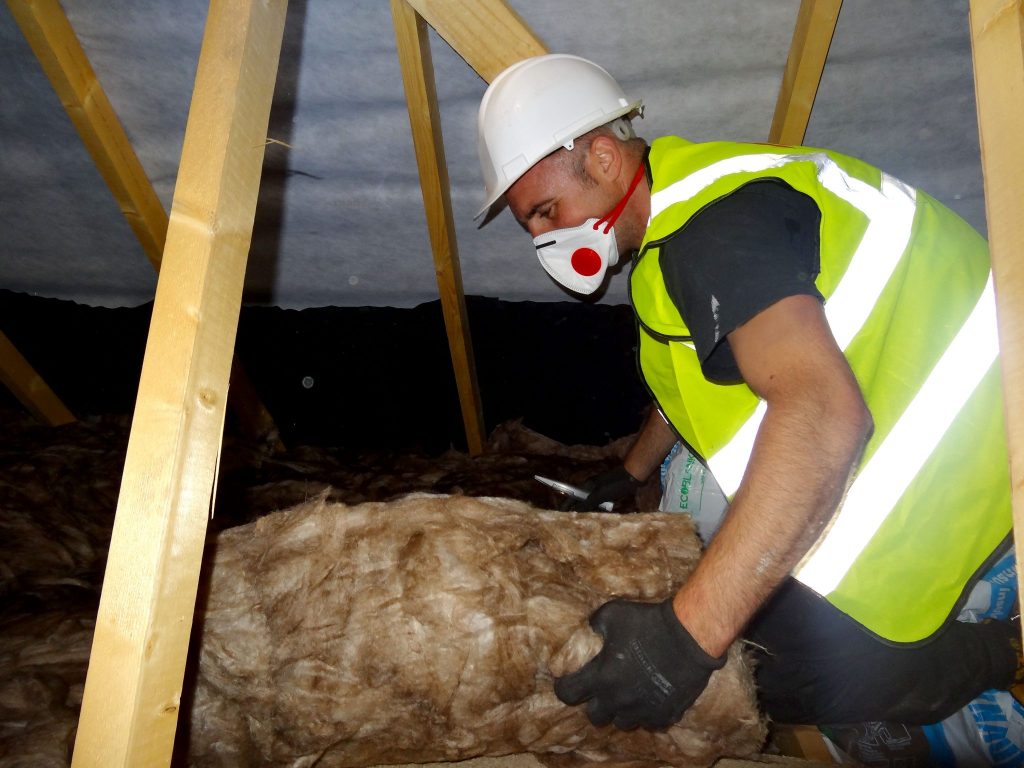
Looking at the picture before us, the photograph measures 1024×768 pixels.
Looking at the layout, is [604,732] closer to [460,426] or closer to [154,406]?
[154,406]

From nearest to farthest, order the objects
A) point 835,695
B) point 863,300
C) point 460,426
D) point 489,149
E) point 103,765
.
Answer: point 103,765 < point 863,300 < point 835,695 < point 489,149 < point 460,426

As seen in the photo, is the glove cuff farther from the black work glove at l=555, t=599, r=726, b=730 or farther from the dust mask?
the dust mask

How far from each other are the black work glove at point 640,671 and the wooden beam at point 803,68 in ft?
5.30

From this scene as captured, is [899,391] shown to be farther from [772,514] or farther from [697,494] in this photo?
[697,494]

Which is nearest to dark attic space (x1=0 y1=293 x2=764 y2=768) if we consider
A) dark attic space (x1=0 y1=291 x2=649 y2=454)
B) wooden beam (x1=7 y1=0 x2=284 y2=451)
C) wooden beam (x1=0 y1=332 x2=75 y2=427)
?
wooden beam (x1=7 y1=0 x2=284 y2=451)

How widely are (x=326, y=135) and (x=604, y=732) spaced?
2.18m

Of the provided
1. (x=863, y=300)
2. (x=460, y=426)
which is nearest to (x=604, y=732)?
(x=863, y=300)

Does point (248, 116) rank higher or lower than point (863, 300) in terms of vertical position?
higher

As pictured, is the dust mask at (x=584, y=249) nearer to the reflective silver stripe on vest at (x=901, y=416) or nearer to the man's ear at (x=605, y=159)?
the man's ear at (x=605, y=159)

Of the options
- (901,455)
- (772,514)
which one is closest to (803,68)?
(901,455)

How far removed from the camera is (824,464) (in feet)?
3.56

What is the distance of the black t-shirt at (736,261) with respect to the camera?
3.78 ft

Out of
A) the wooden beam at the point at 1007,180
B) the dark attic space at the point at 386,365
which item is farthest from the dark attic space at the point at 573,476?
the dark attic space at the point at 386,365

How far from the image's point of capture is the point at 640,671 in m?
1.24
